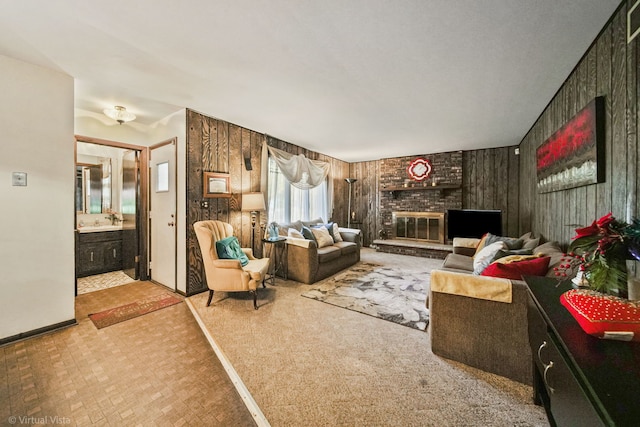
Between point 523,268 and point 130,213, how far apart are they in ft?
17.0

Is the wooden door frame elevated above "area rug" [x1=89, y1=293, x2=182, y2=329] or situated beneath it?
elevated above

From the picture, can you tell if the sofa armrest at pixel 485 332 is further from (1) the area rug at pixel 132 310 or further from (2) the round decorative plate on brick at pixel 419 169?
(2) the round decorative plate on brick at pixel 419 169

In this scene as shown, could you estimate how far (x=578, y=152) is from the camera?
2.11 metres

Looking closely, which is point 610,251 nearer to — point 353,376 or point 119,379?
point 353,376

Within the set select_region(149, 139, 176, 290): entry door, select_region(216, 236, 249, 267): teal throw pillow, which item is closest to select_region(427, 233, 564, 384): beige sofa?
select_region(216, 236, 249, 267): teal throw pillow

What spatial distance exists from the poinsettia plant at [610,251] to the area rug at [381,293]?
1.66m

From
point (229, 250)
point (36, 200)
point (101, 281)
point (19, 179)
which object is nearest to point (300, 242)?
point (229, 250)

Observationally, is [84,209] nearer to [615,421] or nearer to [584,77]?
[615,421]

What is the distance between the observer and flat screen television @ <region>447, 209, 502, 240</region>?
511 cm

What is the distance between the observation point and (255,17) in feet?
5.34

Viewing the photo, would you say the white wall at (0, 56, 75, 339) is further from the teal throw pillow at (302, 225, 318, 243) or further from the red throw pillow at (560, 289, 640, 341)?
the red throw pillow at (560, 289, 640, 341)

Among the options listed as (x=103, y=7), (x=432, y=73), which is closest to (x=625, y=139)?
(x=432, y=73)

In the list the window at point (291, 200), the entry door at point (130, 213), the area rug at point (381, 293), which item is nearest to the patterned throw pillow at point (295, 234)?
the window at point (291, 200)

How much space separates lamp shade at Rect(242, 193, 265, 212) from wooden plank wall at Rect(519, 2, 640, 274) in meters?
3.27
